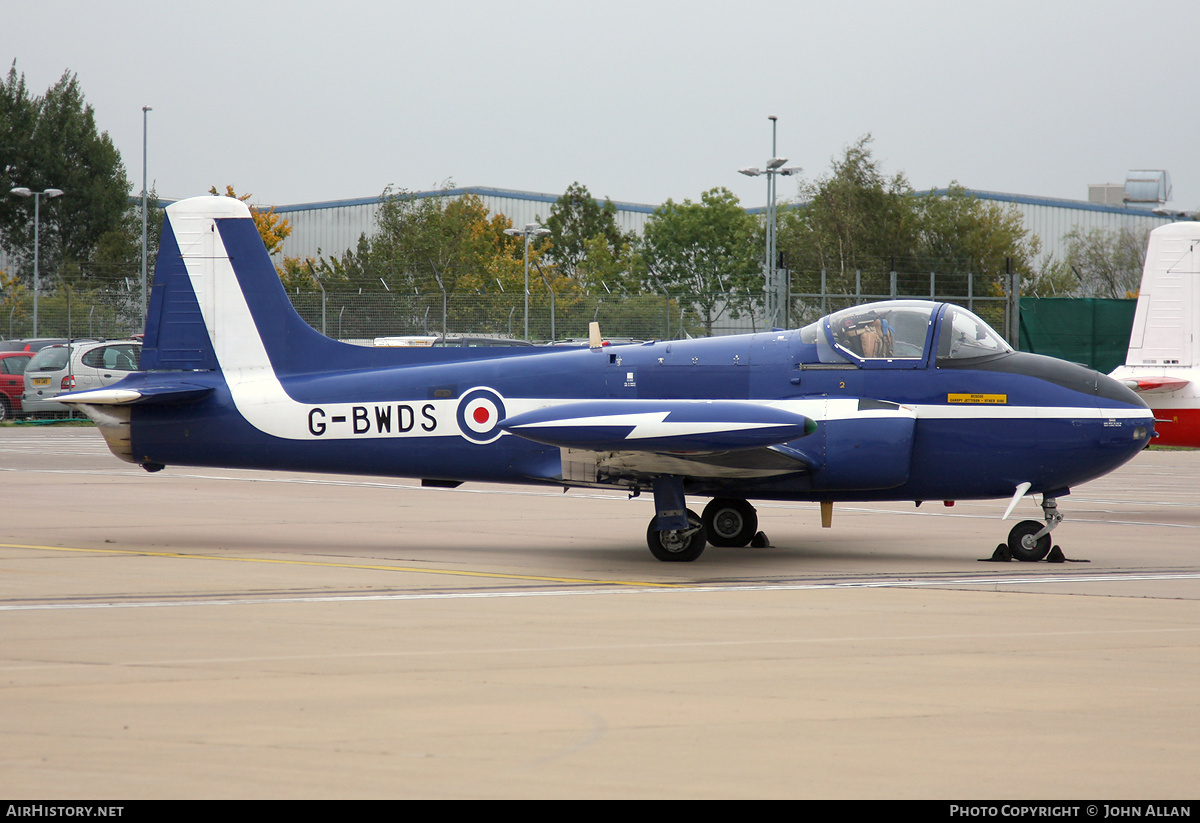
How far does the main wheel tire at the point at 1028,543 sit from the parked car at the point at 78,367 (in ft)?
76.4

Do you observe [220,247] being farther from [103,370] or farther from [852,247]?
[852,247]

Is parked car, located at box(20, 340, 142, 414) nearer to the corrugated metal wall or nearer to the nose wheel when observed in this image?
the nose wheel

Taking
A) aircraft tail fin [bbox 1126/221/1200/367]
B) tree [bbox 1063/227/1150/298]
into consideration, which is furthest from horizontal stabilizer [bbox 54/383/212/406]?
tree [bbox 1063/227/1150/298]

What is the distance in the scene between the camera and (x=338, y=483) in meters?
19.3

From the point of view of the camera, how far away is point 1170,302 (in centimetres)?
1719

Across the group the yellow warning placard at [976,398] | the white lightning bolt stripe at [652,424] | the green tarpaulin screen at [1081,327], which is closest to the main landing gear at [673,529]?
the white lightning bolt stripe at [652,424]

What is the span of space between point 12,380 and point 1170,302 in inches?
1117

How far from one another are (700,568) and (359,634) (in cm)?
395

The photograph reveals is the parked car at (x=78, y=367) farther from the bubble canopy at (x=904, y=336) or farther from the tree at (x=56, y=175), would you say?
the tree at (x=56, y=175)

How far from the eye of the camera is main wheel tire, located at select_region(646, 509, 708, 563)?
10.9 meters

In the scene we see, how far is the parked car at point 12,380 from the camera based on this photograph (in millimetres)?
32438

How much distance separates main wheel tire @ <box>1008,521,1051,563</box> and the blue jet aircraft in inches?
0.7

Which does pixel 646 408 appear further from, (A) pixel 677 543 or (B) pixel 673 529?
(A) pixel 677 543
